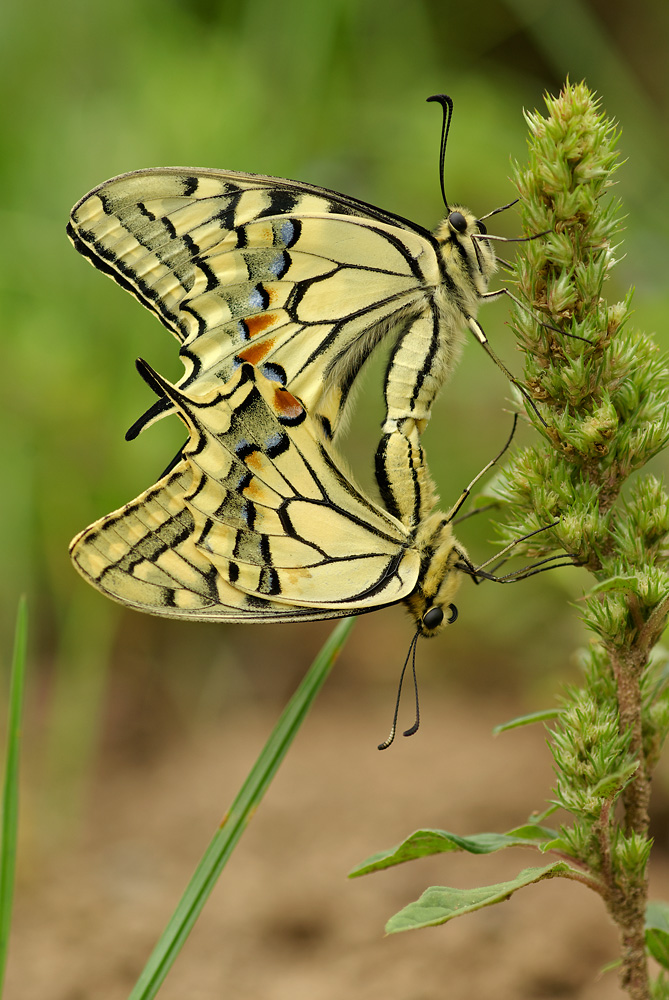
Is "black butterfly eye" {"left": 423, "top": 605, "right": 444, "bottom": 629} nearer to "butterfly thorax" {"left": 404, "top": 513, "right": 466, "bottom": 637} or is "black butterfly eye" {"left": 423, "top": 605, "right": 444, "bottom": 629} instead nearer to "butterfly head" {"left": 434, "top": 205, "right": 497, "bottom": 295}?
"butterfly thorax" {"left": 404, "top": 513, "right": 466, "bottom": 637}

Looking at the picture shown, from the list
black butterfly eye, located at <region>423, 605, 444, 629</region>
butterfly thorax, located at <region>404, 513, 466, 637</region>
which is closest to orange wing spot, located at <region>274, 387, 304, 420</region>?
butterfly thorax, located at <region>404, 513, 466, 637</region>

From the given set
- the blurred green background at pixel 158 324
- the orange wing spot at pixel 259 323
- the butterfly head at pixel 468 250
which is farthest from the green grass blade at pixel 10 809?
the blurred green background at pixel 158 324

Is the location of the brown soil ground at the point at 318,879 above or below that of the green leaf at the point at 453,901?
below

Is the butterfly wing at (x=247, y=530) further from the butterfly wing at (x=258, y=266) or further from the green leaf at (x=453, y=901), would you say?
the green leaf at (x=453, y=901)

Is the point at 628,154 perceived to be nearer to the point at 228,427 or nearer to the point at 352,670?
the point at 352,670

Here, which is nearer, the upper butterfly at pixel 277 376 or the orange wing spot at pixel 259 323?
the upper butterfly at pixel 277 376

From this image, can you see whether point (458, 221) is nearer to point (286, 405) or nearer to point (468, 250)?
point (468, 250)

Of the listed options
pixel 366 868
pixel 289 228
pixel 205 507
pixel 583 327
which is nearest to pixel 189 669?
pixel 205 507

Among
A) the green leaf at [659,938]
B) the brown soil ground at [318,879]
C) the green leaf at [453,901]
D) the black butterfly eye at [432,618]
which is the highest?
the black butterfly eye at [432,618]
